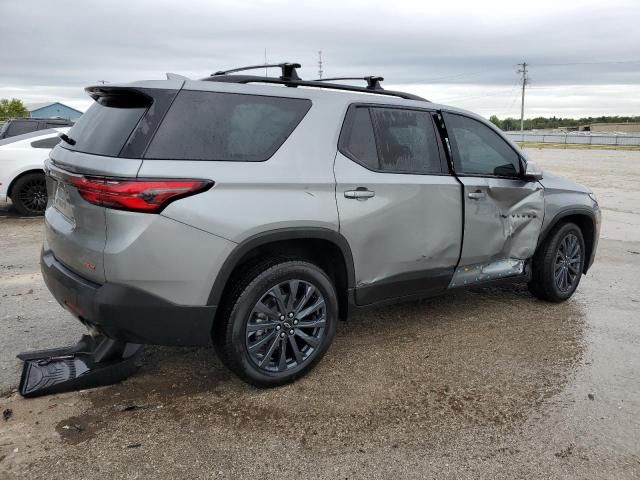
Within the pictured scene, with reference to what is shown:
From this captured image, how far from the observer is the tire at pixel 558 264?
5133 mm

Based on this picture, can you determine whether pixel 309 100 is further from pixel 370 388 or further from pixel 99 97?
pixel 370 388

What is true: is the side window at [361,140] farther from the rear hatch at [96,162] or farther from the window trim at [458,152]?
the rear hatch at [96,162]

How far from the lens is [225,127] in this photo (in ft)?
10.6

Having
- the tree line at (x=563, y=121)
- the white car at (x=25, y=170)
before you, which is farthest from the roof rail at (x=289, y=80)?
the tree line at (x=563, y=121)

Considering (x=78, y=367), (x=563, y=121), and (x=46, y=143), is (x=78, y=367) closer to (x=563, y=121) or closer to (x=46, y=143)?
(x=46, y=143)

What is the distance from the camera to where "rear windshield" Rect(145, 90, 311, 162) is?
10.0 ft

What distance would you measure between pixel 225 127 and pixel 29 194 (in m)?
7.81

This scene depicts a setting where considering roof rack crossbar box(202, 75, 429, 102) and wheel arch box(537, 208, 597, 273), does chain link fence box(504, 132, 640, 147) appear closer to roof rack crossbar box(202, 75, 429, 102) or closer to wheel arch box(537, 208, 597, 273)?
wheel arch box(537, 208, 597, 273)

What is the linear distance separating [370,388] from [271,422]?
723 millimetres

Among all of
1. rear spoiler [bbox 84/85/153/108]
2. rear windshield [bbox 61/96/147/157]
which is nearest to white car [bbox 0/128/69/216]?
rear windshield [bbox 61/96/147/157]

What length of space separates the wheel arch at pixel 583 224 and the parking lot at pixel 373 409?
29.6 inches

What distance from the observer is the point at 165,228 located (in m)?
2.95

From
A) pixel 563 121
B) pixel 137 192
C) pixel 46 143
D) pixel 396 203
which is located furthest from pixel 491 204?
pixel 563 121

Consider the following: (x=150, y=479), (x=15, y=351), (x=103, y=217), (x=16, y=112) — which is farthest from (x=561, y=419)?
(x=16, y=112)
